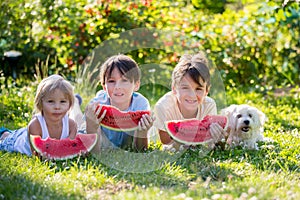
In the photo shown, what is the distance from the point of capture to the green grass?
12.6 ft

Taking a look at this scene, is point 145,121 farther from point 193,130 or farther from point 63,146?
point 63,146

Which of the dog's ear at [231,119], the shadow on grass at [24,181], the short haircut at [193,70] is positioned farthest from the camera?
the dog's ear at [231,119]

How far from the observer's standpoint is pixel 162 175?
14.3ft

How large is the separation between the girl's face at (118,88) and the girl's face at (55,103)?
433 mm

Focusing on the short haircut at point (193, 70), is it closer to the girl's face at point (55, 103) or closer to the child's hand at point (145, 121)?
the child's hand at point (145, 121)

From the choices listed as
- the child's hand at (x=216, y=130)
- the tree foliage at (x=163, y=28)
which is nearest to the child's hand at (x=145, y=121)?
the child's hand at (x=216, y=130)

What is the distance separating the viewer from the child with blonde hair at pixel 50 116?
513 cm

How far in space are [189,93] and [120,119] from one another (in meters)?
0.71

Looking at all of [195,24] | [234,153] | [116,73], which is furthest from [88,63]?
[234,153]

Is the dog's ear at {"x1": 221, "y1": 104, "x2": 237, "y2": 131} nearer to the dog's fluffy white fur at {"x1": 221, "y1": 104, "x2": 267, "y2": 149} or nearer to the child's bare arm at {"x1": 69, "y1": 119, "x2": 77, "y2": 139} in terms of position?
the dog's fluffy white fur at {"x1": 221, "y1": 104, "x2": 267, "y2": 149}

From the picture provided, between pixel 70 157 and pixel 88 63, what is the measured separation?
4.39 meters

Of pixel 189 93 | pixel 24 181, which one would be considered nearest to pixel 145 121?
pixel 189 93

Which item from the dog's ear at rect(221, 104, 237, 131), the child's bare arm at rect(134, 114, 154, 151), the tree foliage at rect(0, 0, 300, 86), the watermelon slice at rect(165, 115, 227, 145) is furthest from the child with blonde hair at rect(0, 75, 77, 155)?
the tree foliage at rect(0, 0, 300, 86)

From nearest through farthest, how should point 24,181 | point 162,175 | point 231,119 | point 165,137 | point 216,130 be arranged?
point 24,181
point 162,175
point 216,130
point 165,137
point 231,119
